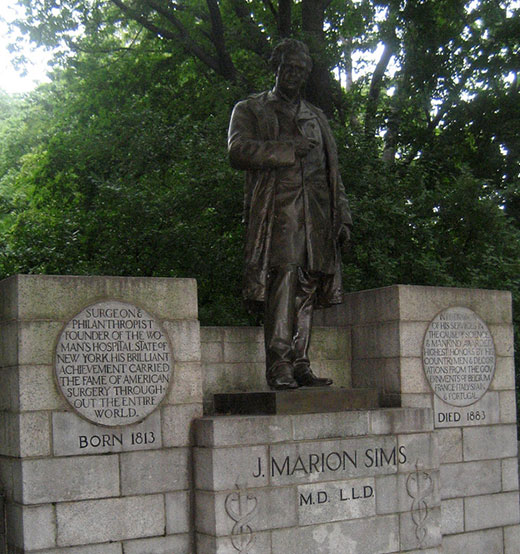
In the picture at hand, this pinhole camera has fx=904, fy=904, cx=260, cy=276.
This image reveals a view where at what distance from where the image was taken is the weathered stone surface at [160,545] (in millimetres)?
6680

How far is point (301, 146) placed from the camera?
754 cm

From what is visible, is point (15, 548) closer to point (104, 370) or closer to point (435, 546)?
point (104, 370)

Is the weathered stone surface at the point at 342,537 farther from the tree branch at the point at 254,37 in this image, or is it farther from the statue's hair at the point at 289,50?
the tree branch at the point at 254,37

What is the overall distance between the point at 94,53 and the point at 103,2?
3.44ft

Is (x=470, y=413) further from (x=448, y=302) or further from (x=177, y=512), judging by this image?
(x=177, y=512)

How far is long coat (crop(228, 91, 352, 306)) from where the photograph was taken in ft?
24.4

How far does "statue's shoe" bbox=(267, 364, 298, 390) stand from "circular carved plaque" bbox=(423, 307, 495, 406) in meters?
1.58

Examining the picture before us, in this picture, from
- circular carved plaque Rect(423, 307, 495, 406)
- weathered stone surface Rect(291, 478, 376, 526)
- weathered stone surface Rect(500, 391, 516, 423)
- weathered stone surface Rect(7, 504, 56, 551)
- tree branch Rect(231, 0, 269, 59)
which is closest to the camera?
weathered stone surface Rect(7, 504, 56, 551)

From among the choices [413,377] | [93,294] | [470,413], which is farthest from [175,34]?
[93,294]

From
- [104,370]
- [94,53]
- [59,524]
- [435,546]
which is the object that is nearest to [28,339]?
[104,370]

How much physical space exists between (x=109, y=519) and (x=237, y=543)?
95 centimetres

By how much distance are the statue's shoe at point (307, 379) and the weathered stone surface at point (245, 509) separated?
1.00 meters

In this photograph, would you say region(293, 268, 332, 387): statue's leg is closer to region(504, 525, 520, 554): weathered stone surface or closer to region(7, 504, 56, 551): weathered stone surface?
region(7, 504, 56, 551): weathered stone surface

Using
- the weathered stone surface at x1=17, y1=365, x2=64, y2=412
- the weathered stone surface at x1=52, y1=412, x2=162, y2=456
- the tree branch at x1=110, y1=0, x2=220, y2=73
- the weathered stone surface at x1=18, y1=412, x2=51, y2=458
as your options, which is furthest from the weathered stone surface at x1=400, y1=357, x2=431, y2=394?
the tree branch at x1=110, y1=0, x2=220, y2=73
